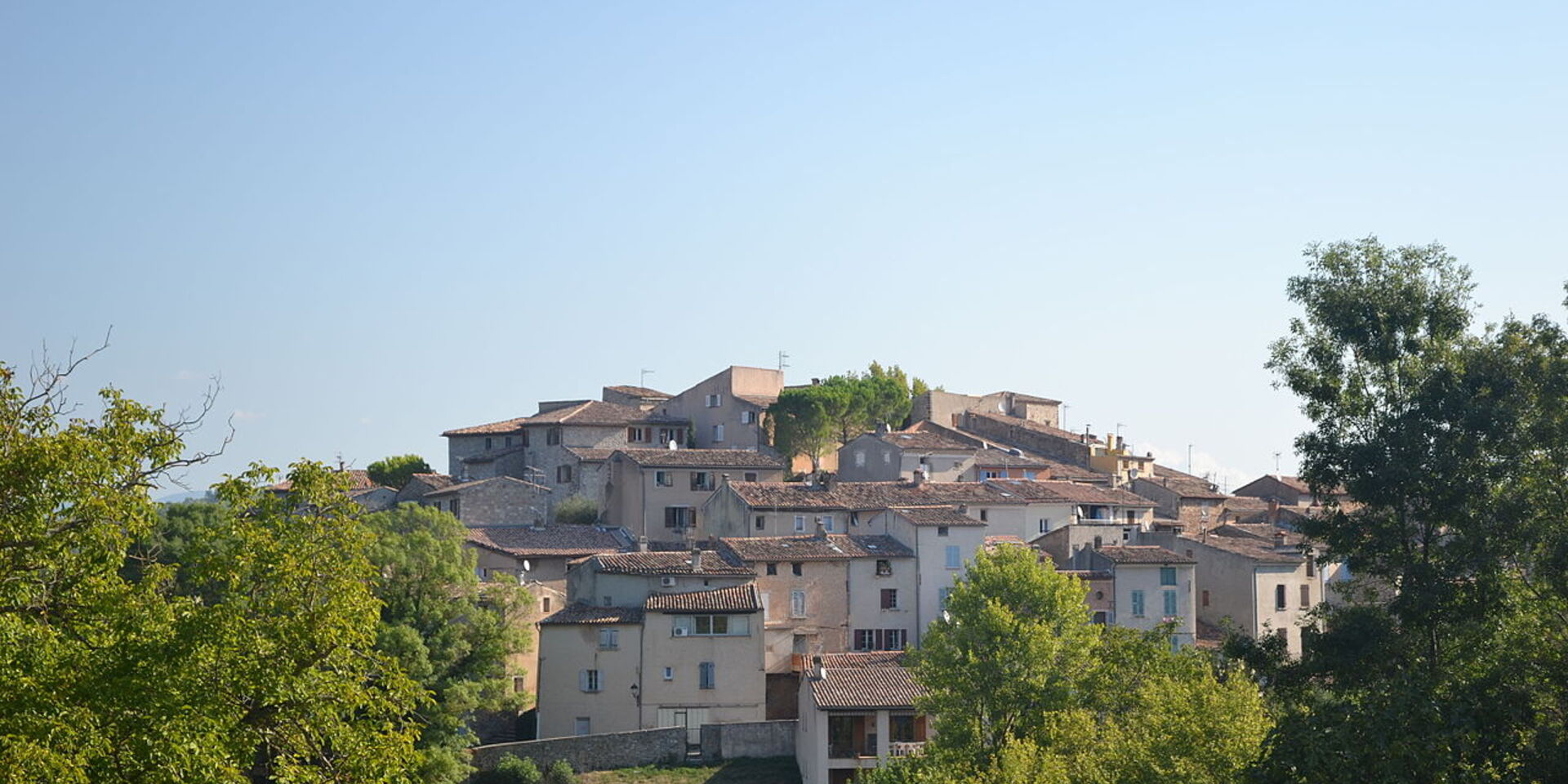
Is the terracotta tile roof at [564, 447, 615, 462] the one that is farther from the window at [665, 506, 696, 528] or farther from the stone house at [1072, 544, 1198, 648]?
the stone house at [1072, 544, 1198, 648]

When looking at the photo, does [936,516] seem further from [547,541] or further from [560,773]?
[560,773]

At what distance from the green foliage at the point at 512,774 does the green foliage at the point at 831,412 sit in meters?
40.2

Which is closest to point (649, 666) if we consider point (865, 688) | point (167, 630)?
point (865, 688)

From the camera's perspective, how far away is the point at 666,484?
76812 millimetres

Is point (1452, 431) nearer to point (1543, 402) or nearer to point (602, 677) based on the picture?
point (1543, 402)

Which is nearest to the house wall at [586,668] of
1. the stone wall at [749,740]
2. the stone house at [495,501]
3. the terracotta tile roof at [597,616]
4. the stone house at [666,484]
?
the terracotta tile roof at [597,616]

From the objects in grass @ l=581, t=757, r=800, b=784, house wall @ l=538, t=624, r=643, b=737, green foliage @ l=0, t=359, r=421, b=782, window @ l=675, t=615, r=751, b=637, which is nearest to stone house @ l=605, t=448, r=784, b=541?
window @ l=675, t=615, r=751, b=637

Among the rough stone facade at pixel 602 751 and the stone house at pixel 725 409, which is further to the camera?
the stone house at pixel 725 409

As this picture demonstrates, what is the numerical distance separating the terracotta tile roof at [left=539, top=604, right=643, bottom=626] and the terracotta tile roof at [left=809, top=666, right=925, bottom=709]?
7548mm

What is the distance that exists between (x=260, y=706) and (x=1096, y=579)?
165 ft

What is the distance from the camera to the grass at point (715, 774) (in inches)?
2104

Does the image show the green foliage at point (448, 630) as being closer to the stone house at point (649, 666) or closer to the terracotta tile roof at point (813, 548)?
the stone house at point (649, 666)

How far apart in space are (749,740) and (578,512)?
994 inches

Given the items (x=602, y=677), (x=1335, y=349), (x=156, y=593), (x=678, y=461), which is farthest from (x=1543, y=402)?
(x=678, y=461)
